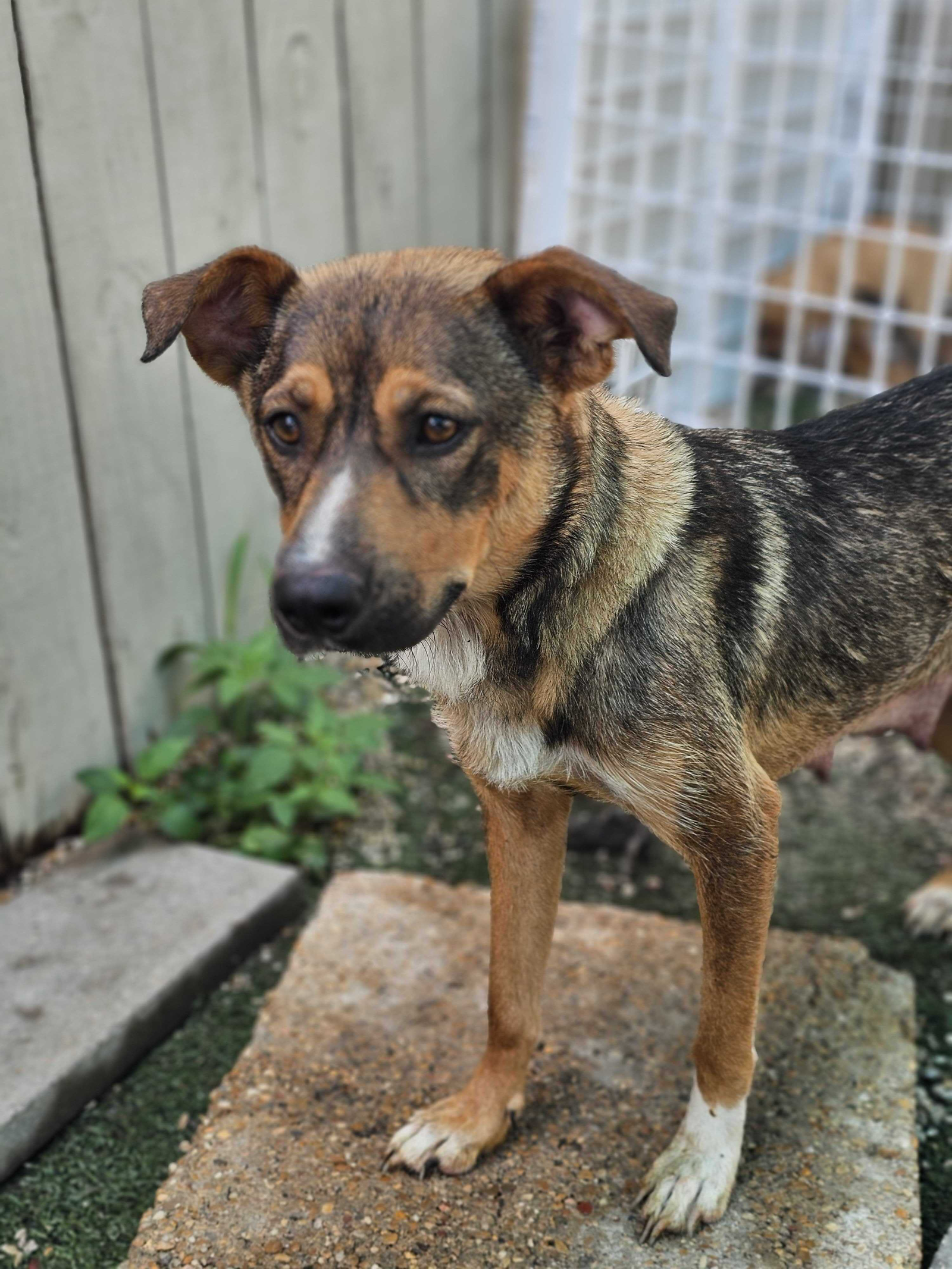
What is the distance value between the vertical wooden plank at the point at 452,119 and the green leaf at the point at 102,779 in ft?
8.98

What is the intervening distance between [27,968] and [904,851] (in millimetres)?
2823

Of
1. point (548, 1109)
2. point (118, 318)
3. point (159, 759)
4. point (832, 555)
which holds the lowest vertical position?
point (548, 1109)

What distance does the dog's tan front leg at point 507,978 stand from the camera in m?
2.74

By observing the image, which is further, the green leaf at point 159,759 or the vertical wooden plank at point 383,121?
the vertical wooden plank at point 383,121

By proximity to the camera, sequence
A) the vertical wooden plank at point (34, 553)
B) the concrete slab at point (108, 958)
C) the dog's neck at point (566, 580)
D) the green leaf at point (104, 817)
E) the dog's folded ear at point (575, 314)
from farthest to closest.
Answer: the green leaf at point (104, 817) < the vertical wooden plank at point (34, 553) < the concrete slab at point (108, 958) < the dog's neck at point (566, 580) < the dog's folded ear at point (575, 314)

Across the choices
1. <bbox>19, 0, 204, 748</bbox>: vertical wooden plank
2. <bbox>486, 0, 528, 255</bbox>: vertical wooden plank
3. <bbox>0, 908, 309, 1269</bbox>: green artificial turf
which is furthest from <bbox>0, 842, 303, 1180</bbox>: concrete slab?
<bbox>486, 0, 528, 255</bbox>: vertical wooden plank

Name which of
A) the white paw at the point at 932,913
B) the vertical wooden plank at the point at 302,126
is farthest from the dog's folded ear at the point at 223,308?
the white paw at the point at 932,913

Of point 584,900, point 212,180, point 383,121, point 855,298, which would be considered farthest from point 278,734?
point 855,298

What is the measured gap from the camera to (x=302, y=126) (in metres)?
4.40

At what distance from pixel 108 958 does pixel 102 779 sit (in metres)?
0.66

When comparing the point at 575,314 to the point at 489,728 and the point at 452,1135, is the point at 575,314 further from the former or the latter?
the point at 452,1135

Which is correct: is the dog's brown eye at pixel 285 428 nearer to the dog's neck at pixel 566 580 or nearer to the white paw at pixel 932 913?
the dog's neck at pixel 566 580

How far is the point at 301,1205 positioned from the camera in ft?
8.82

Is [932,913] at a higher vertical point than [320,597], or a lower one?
lower
